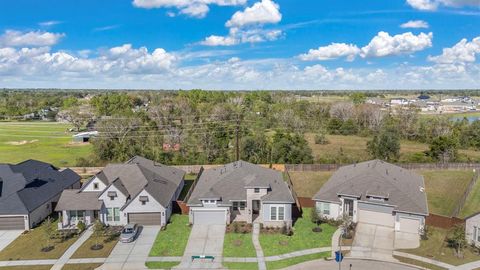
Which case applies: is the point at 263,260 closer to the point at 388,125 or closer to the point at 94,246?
the point at 94,246

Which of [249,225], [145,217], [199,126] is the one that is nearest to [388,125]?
[199,126]

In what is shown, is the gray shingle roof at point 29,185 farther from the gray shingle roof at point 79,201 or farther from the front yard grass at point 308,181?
the front yard grass at point 308,181

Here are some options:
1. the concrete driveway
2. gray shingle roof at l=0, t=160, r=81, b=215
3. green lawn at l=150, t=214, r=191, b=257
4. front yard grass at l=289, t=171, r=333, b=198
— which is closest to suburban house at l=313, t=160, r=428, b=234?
front yard grass at l=289, t=171, r=333, b=198

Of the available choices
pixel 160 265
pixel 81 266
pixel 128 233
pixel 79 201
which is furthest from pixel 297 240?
pixel 79 201

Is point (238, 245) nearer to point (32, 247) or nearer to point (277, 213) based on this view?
point (277, 213)

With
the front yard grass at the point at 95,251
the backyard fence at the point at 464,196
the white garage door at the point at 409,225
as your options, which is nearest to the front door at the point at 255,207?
the front yard grass at the point at 95,251

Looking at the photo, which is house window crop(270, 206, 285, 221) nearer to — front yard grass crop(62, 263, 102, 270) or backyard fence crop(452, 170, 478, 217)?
front yard grass crop(62, 263, 102, 270)
